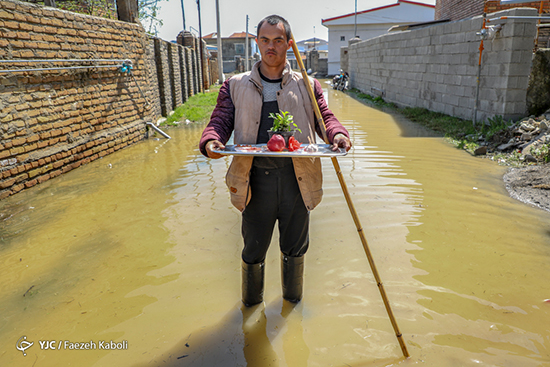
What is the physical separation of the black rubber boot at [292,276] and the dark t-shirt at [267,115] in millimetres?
643

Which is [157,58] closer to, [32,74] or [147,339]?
[32,74]

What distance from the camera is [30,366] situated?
2203 millimetres

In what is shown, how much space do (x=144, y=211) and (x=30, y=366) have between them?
2.31 metres

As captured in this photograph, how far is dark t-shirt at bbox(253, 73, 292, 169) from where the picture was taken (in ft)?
7.39

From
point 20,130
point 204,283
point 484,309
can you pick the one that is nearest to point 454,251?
point 484,309

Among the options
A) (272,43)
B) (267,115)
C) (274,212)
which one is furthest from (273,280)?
(272,43)

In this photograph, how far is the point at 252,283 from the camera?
259 cm

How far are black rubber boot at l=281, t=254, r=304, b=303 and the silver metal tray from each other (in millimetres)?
786

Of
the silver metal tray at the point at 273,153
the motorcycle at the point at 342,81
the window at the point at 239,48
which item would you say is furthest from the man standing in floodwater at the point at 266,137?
the window at the point at 239,48

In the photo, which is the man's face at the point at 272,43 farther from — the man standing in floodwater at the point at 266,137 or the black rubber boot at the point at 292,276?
the black rubber boot at the point at 292,276

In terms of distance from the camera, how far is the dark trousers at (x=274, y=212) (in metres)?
2.27

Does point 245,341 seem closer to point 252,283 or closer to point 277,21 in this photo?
point 252,283

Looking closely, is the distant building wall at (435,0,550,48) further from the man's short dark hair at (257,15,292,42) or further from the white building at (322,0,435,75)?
the white building at (322,0,435,75)

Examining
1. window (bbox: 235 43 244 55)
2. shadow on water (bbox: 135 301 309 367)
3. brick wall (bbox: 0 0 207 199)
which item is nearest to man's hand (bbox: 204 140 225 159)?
shadow on water (bbox: 135 301 309 367)
